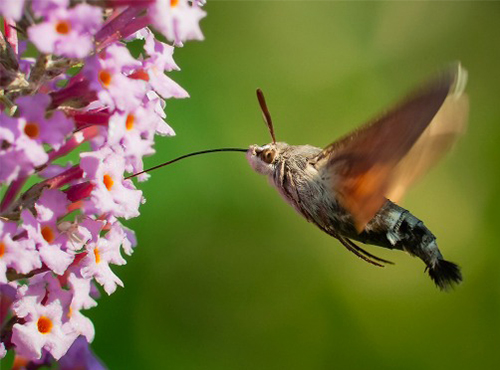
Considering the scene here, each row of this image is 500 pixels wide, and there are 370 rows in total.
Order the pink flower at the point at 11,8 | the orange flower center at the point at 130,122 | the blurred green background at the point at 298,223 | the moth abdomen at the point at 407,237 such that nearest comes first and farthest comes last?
1. the pink flower at the point at 11,8
2. the orange flower center at the point at 130,122
3. the moth abdomen at the point at 407,237
4. the blurred green background at the point at 298,223

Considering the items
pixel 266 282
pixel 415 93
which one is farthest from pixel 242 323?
pixel 415 93

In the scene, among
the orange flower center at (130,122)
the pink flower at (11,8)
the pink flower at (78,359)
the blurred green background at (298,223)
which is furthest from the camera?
the blurred green background at (298,223)

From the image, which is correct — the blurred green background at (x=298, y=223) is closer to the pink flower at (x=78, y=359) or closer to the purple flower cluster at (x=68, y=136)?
the pink flower at (x=78, y=359)

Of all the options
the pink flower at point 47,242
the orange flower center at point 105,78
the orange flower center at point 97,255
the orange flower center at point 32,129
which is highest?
the orange flower center at point 105,78

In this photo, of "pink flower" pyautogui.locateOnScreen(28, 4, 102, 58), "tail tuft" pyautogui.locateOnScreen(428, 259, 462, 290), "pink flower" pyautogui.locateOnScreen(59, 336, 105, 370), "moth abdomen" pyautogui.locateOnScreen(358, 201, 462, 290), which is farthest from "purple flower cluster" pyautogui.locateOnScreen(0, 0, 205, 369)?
"tail tuft" pyautogui.locateOnScreen(428, 259, 462, 290)

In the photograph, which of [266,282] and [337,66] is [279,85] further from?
[266,282]

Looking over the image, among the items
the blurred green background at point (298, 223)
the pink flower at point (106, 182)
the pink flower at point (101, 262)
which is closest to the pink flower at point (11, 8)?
the pink flower at point (106, 182)

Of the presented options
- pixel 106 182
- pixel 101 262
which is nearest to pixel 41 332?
pixel 101 262

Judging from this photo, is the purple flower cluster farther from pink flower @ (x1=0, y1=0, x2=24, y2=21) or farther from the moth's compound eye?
the moth's compound eye
